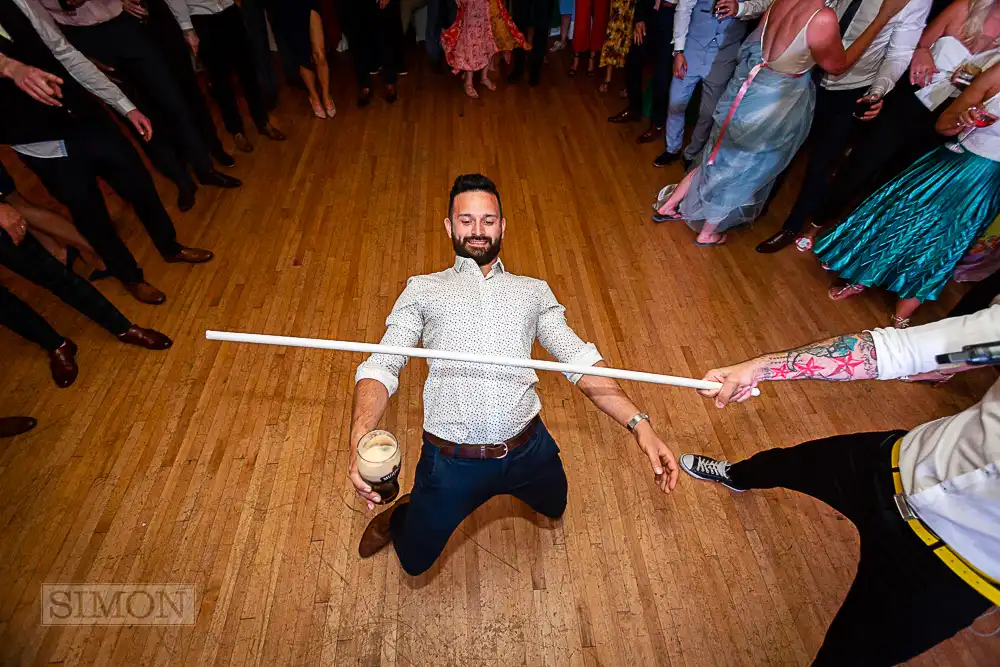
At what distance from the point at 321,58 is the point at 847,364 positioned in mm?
4526

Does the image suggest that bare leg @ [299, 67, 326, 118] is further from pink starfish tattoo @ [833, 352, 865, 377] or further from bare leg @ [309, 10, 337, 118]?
pink starfish tattoo @ [833, 352, 865, 377]

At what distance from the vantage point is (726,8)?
3119 millimetres

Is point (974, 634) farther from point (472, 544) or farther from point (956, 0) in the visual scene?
point (956, 0)

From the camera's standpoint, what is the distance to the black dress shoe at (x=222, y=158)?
12.9 feet

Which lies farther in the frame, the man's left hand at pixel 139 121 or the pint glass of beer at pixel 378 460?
the man's left hand at pixel 139 121

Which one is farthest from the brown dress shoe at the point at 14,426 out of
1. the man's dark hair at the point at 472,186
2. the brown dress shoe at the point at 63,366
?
the man's dark hair at the point at 472,186

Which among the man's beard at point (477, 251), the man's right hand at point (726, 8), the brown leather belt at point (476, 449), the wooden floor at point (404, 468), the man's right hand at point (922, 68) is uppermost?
the man's right hand at point (726, 8)

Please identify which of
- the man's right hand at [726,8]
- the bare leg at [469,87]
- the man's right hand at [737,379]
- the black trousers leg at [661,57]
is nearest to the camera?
the man's right hand at [737,379]

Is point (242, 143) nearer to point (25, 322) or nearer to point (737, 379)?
point (25, 322)

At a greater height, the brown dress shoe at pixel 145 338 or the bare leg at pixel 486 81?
the bare leg at pixel 486 81

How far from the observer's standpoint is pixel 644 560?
1.98m

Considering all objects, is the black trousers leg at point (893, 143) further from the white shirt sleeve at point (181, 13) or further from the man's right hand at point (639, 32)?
the white shirt sleeve at point (181, 13)

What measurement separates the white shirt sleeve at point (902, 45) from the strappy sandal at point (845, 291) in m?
1.03

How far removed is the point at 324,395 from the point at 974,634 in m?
2.72
